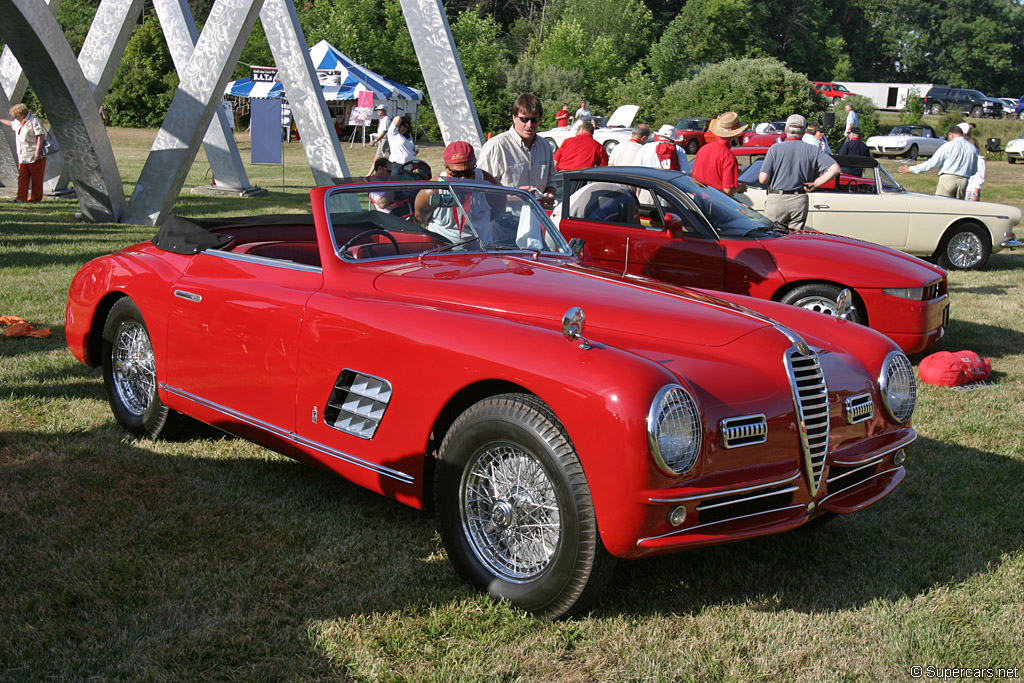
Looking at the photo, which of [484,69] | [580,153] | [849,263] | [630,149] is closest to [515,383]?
[849,263]

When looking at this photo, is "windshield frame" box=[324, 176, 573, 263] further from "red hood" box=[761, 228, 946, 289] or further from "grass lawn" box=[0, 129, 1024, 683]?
"red hood" box=[761, 228, 946, 289]

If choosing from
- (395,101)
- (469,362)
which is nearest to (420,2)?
(469,362)

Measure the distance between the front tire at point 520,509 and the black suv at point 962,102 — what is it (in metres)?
64.5

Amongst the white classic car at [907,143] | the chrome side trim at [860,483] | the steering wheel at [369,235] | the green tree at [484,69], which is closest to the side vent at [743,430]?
the chrome side trim at [860,483]

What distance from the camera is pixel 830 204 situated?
458 inches

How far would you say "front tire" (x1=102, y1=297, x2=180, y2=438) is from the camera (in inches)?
200

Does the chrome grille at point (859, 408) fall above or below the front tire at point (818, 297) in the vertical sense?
above

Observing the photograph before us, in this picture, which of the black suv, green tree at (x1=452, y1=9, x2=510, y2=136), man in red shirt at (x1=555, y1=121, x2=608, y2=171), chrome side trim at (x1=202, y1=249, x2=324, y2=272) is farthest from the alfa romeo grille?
the black suv

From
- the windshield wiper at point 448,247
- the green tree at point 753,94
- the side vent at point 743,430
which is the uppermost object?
the green tree at point 753,94

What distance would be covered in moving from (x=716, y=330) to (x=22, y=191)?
16002 mm

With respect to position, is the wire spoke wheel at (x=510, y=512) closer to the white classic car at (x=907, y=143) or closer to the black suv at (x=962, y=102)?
the white classic car at (x=907, y=143)

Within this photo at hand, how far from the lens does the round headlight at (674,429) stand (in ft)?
9.72

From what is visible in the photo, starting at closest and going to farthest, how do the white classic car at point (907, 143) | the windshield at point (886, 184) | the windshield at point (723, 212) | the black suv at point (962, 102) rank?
the windshield at point (723, 212) → the windshield at point (886, 184) → the white classic car at point (907, 143) → the black suv at point (962, 102)

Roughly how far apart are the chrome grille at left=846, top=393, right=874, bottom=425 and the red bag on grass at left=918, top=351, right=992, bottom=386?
347cm
